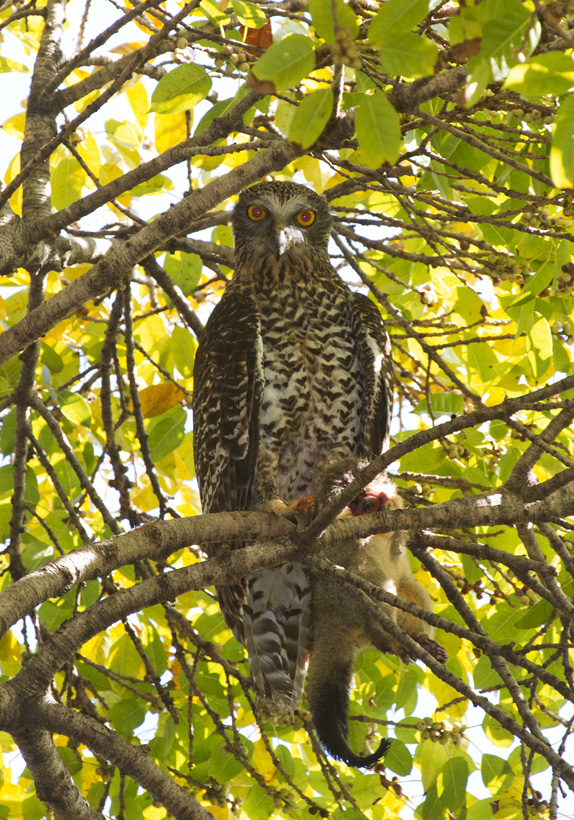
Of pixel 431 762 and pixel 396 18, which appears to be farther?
pixel 431 762

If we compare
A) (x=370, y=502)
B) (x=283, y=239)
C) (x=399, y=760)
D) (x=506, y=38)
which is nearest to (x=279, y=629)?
(x=399, y=760)

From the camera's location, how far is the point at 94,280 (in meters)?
2.41

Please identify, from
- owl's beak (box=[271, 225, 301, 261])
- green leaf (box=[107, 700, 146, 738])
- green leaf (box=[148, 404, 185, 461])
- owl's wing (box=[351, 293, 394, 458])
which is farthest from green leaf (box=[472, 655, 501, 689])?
owl's beak (box=[271, 225, 301, 261])

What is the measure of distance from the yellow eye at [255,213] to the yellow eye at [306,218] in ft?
0.67

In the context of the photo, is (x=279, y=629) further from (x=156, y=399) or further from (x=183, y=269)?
(x=183, y=269)

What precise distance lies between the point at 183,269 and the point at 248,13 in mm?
1447

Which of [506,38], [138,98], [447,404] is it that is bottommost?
[506,38]

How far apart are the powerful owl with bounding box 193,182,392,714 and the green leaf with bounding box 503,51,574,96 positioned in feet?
8.23

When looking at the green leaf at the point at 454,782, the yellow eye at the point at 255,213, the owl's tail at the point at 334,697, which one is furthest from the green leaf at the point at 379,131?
the yellow eye at the point at 255,213

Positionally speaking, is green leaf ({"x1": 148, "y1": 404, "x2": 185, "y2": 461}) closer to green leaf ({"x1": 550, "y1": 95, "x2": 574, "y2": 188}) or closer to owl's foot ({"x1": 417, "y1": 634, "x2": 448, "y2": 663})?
owl's foot ({"x1": 417, "y1": 634, "x2": 448, "y2": 663})

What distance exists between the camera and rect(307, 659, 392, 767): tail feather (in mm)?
2943

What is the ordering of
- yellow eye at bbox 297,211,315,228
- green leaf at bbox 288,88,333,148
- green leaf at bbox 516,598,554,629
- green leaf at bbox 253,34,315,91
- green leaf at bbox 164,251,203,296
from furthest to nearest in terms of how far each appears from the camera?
yellow eye at bbox 297,211,315,228 < green leaf at bbox 164,251,203,296 < green leaf at bbox 516,598,554,629 < green leaf at bbox 288,88,333,148 < green leaf at bbox 253,34,315,91

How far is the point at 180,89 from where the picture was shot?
2783 mm

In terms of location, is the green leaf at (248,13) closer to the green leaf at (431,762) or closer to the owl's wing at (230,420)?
the owl's wing at (230,420)
